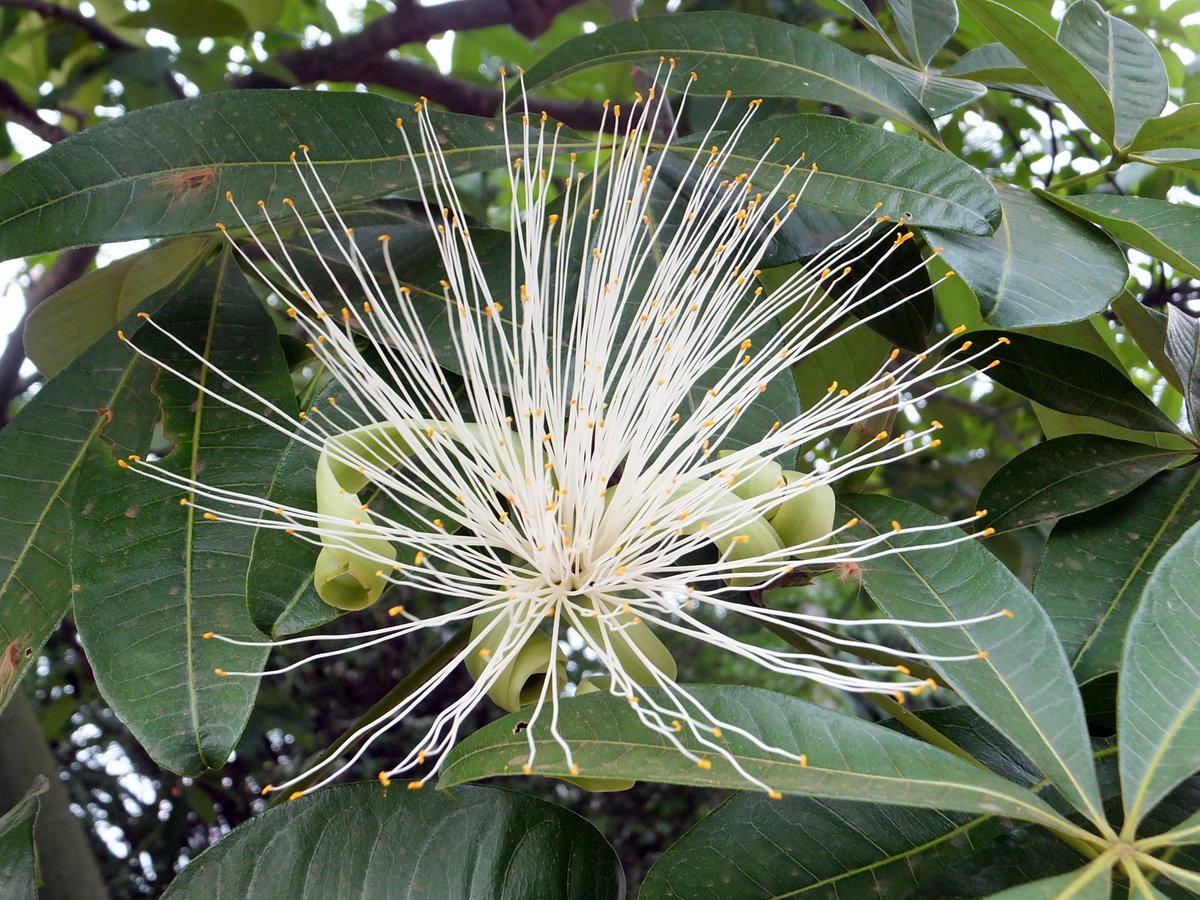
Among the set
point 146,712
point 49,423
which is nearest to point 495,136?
point 49,423

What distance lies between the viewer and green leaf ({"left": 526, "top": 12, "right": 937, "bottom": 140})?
103cm

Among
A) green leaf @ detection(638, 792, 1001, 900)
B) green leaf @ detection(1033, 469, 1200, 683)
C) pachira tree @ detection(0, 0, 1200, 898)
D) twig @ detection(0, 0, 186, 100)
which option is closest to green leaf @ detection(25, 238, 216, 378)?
pachira tree @ detection(0, 0, 1200, 898)

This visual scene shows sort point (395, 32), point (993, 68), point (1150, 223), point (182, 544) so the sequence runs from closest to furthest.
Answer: point (182, 544)
point (1150, 223)
point (993, 68)
point (395, 32)

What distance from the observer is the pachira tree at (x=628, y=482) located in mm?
701

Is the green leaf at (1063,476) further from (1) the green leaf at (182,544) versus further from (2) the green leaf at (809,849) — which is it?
(1) the green leaf at (182,544)

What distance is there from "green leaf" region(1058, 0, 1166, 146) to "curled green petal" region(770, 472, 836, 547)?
0.54 meters

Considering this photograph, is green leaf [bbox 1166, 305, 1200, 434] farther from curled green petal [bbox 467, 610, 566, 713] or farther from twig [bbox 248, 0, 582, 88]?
twig [bbox 248, 0, 582, 88]

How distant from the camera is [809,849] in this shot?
741mm

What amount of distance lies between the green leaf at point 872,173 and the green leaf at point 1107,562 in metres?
0.28

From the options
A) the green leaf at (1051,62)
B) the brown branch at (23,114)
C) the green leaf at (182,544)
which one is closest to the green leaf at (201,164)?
the green leaf at (182,544)

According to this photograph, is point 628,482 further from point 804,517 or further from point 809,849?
point 809,849

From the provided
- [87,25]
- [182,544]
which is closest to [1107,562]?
[182,544]

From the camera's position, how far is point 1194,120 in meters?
1.00

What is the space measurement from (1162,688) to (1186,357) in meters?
0.42
